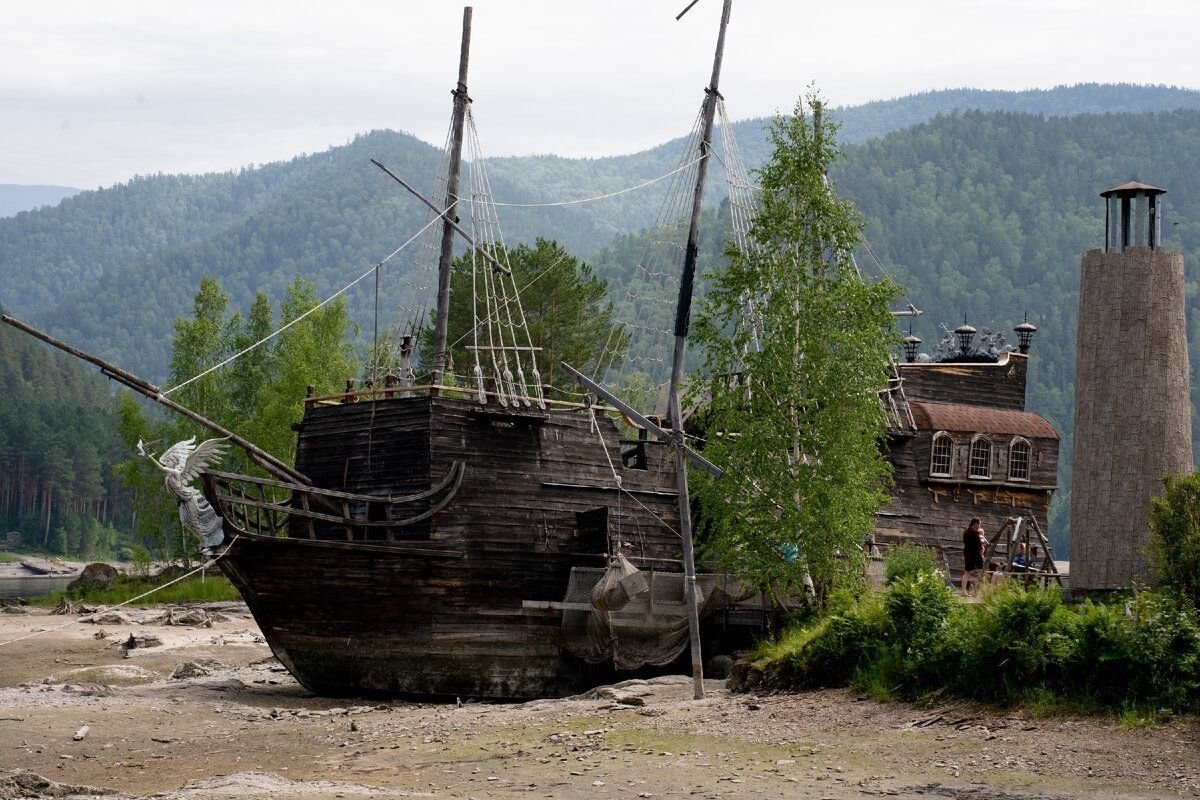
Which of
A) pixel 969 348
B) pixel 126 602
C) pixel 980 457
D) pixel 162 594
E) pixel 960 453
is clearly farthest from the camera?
pixel 162 594

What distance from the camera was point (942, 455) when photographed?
36.3 meters

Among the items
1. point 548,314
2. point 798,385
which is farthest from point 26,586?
point 798,385

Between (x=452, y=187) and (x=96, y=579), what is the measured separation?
34456mm

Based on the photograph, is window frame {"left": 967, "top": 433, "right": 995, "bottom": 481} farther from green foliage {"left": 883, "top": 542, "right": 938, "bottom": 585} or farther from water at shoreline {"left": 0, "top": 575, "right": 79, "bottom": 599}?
water at shoreline {"left": 0, "top": 575, "right": 79, "bottom": 599}

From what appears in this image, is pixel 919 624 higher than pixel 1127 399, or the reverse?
pixel 1127 399

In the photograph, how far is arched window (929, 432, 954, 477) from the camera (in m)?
36.1

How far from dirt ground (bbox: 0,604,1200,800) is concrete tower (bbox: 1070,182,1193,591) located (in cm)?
411

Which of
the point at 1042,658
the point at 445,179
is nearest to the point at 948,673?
the point at 1042,658

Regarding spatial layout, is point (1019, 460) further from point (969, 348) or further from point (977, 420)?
point (969, 348)

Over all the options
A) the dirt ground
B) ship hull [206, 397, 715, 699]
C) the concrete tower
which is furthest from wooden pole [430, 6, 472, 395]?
the concrete tower

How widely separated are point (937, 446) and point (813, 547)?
11492 millimetres

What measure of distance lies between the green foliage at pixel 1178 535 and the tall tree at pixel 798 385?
626cm

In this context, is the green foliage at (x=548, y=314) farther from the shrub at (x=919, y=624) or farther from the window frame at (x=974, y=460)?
the shrub at (x=919, y=624)

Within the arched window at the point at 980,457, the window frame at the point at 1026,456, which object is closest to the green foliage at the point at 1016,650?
the arched window at the point at 980,457
